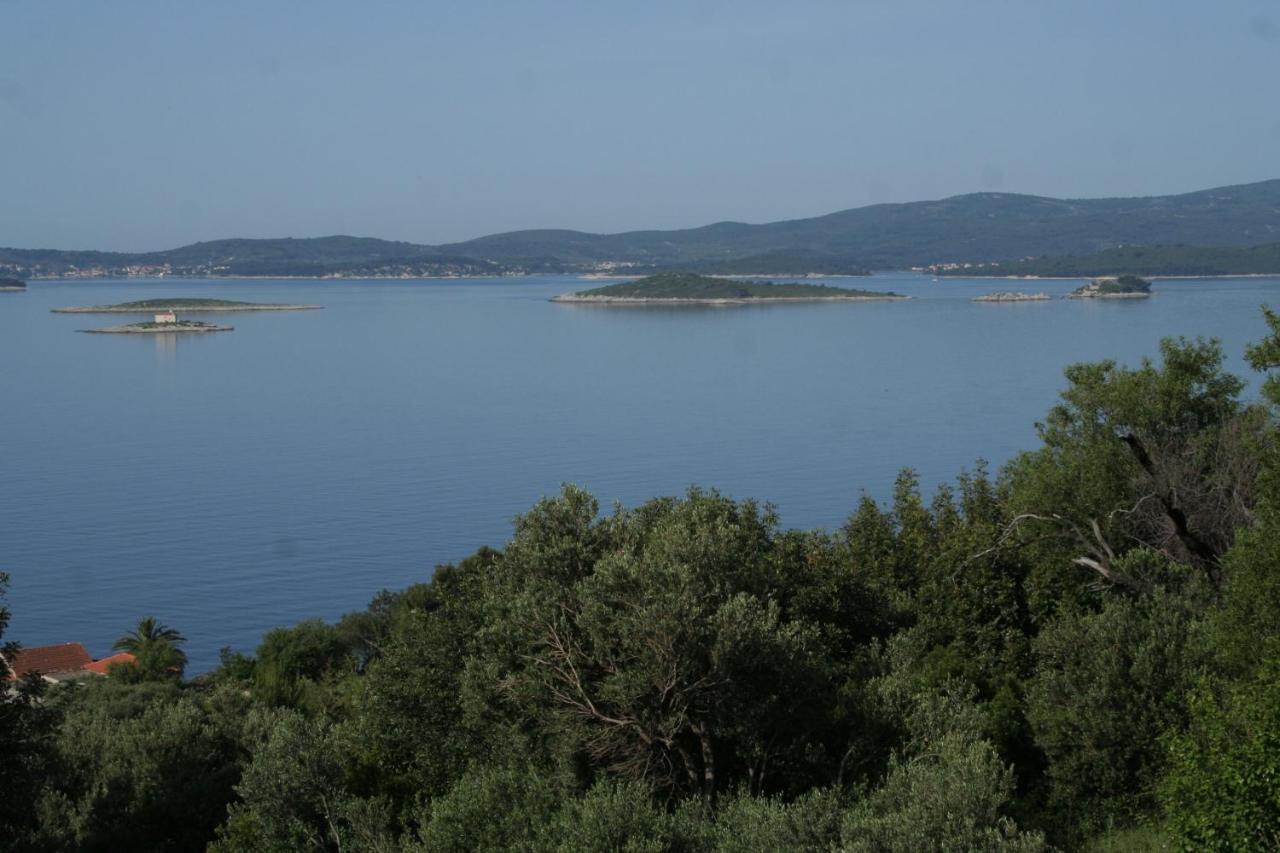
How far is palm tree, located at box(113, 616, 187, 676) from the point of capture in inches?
923

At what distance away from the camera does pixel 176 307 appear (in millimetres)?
151125

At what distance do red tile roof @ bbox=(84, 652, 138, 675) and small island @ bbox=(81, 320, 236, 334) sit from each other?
107 metres

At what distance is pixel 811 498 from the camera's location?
39625 millimetres

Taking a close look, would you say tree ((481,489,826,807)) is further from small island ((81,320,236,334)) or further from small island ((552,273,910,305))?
small island ((552,273,910,305))

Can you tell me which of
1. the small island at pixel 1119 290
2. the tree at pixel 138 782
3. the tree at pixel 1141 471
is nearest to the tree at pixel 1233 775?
the tree at pixel 1141 471

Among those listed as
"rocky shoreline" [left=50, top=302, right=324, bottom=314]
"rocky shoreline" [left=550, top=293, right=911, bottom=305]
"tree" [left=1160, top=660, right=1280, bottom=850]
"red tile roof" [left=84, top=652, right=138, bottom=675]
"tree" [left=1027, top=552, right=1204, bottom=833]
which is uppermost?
"tree" [left=1160, top=660, right=1280, bottom=850]

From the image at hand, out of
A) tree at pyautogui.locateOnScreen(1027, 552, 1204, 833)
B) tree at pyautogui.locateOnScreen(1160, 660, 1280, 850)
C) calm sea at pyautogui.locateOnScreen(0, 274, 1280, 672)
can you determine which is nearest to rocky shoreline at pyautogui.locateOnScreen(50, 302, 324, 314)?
calm sea at pyautogui.locateOnScreen(0, 274, 1280, 672)

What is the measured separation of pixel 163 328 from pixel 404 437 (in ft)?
273

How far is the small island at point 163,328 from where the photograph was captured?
12506cm

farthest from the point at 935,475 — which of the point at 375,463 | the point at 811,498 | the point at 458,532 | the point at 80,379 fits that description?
the point at 80,379

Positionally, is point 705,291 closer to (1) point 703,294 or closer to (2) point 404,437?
(1) point 703,294

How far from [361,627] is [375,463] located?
22978 mm

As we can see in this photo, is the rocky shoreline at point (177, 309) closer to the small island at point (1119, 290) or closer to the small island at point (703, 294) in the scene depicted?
the small island at point (703, 294)

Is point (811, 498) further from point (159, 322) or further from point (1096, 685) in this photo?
point (159, 322)
